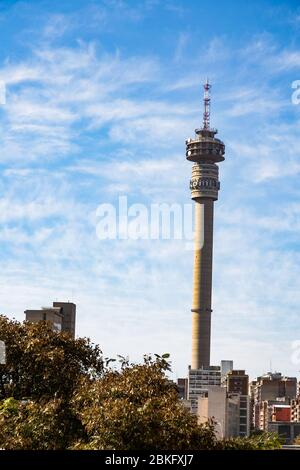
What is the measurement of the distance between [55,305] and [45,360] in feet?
362

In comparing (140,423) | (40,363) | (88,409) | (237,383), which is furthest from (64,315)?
(140,423)

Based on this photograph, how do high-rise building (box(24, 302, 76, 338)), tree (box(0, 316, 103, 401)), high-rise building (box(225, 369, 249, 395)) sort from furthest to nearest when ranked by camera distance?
high-rise building (box(225, 369, 249, 395)), high-rise building (box(24, 302, 76, 338)), tree (box(0, 316, 103, 401))

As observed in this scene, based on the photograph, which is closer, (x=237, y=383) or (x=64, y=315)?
(x=64, y=315)

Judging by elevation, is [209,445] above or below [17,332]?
below

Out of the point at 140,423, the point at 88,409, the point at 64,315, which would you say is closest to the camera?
the point at 140,423

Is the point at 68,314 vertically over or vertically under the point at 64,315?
over

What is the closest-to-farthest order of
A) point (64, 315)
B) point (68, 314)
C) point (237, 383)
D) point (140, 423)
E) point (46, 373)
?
1. point (140, 423)
2. point (46, 373)
3. point (64, 315)
4. point (68, 314)
5. point (237, 383)

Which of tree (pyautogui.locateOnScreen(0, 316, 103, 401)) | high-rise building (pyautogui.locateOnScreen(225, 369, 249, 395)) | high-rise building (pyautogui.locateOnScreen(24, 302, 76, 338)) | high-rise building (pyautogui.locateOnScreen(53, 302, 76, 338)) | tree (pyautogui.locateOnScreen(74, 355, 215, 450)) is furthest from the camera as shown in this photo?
high-rise building (pyautogui.locateOnScreen(225, 369, 249, 395))

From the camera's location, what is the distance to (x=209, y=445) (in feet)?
83.6

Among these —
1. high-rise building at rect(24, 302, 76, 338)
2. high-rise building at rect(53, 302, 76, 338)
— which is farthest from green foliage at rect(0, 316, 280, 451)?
high-rise building at rect(53, 302, 76, 338)

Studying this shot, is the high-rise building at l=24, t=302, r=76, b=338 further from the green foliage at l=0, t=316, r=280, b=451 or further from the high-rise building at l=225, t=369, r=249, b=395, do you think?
the green foliage at l=0, t=316, r=280, b=451

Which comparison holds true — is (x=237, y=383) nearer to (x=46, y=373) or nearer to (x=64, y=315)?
(x=64, y=315)

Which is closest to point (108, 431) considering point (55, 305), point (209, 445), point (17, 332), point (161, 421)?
point (161, 421)
